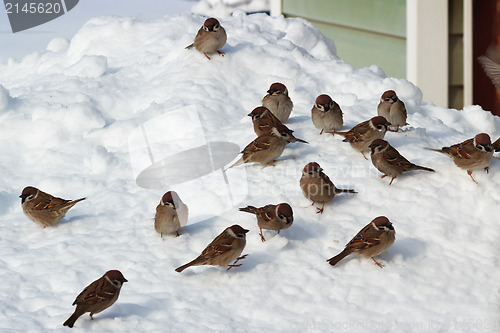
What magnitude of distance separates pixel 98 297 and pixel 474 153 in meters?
3.43

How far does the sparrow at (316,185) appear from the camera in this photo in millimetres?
5598

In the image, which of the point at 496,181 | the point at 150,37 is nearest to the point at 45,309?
the point at 496,181

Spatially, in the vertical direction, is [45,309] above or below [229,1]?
above

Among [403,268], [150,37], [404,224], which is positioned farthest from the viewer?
[150,37]

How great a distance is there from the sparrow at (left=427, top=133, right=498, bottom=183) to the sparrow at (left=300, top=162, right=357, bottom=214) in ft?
3.84

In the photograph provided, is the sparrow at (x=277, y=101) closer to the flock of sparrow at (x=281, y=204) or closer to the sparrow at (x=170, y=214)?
the flock of sparrow at (x=281, y=204)

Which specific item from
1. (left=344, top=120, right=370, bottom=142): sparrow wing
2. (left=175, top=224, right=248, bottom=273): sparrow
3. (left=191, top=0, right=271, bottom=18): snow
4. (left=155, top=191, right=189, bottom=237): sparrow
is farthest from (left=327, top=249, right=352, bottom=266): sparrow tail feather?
(left=191, top=0, right=271, bottom=18): snow

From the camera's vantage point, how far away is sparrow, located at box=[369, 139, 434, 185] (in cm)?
586

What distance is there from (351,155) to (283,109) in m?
0.98

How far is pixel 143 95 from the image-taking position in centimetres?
814

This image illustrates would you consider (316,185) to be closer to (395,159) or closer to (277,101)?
(395,159)

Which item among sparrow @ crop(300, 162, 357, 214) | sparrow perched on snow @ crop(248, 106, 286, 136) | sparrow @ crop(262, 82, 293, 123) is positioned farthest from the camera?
sparrow @ crop(262, 82, 293, 123)

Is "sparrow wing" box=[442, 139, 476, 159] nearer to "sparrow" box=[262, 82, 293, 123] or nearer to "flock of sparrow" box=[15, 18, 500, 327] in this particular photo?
"flock of sparrow" box=[15, 18, 500, 327]

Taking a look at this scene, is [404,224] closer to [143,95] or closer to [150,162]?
[150,162]
